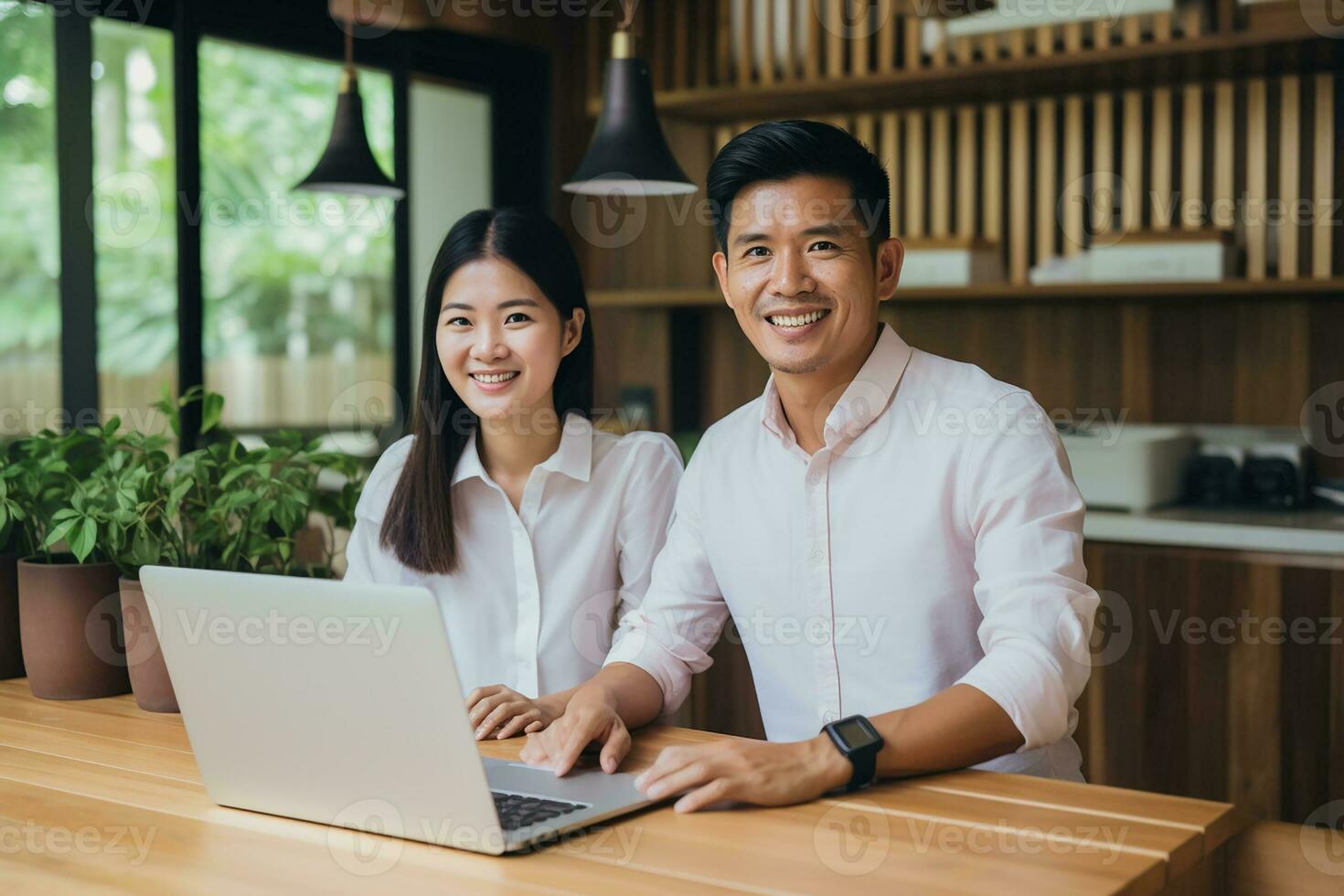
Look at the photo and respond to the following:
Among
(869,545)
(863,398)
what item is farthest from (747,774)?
(863,398)

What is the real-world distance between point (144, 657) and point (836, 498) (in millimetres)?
881

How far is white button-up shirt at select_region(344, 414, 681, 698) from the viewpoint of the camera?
2021mm

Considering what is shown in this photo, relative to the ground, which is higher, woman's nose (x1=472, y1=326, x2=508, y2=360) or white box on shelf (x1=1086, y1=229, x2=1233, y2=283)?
white box on shelf (x1=1086, y1=229, x2=1233, y2=283)

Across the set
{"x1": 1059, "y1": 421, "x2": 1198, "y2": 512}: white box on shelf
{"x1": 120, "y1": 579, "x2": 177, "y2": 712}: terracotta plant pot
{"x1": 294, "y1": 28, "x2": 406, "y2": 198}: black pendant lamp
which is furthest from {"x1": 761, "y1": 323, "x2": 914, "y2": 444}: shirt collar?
{"x1": 1059, "y1": 421, "x2": 1198, "y2": 512}: white box on shelf

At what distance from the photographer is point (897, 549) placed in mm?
1688

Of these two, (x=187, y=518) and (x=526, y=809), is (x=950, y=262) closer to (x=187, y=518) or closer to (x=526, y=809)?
(x=187, y=518)

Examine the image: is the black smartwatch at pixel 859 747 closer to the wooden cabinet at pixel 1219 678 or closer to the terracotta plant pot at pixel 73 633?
the terracotta plant pot at pixel 73 633

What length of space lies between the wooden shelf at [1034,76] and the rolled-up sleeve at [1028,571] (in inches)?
68.0

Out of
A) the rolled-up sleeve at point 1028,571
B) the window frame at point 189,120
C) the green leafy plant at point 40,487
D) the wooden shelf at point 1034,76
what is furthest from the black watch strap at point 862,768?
the wooden shelf at point 1034,76

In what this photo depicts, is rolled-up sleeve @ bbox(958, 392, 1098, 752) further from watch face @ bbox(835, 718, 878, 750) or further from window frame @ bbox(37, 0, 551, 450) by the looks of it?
window frame @ bbox(37, 0, 551, 450)

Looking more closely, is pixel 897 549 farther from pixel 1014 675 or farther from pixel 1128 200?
pixel 1128 200

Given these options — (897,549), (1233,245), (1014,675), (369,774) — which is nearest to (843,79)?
(1233,245)

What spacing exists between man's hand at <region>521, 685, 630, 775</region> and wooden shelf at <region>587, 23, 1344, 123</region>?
2.26 m

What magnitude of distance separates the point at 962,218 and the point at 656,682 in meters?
2.31
